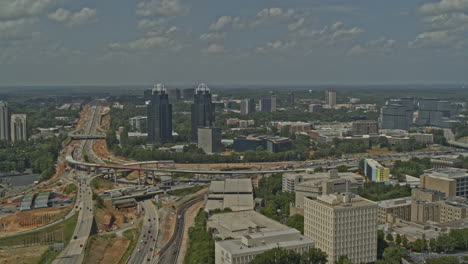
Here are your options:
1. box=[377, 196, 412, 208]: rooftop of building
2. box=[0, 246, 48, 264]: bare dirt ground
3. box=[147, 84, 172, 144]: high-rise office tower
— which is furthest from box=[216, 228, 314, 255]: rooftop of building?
box=[147, 84, 172, 144]: high-rise office tower

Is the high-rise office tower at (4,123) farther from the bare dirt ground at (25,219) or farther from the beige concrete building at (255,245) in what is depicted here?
the beige concrete building at (255,245)

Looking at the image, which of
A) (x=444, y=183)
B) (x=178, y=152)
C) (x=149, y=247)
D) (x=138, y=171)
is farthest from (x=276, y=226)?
(x=178, y=152)

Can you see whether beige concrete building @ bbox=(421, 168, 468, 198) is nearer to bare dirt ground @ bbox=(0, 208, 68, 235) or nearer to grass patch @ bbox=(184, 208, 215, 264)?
grass patch @ bbox=(184, 208, 215, 264)

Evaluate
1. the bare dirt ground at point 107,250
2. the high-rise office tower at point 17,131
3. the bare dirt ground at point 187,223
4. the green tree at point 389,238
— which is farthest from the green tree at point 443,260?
the high-rise office tower at point 17,131

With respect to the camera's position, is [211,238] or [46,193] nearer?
[211,238]

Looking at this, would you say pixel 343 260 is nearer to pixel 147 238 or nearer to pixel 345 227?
pixel 345 227

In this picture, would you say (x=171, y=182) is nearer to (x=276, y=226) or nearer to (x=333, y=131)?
(x=276, y=226)

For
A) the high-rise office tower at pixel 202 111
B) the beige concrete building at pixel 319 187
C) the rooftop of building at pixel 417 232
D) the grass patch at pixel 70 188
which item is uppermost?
the high-rise office tower at pixel 202 111
